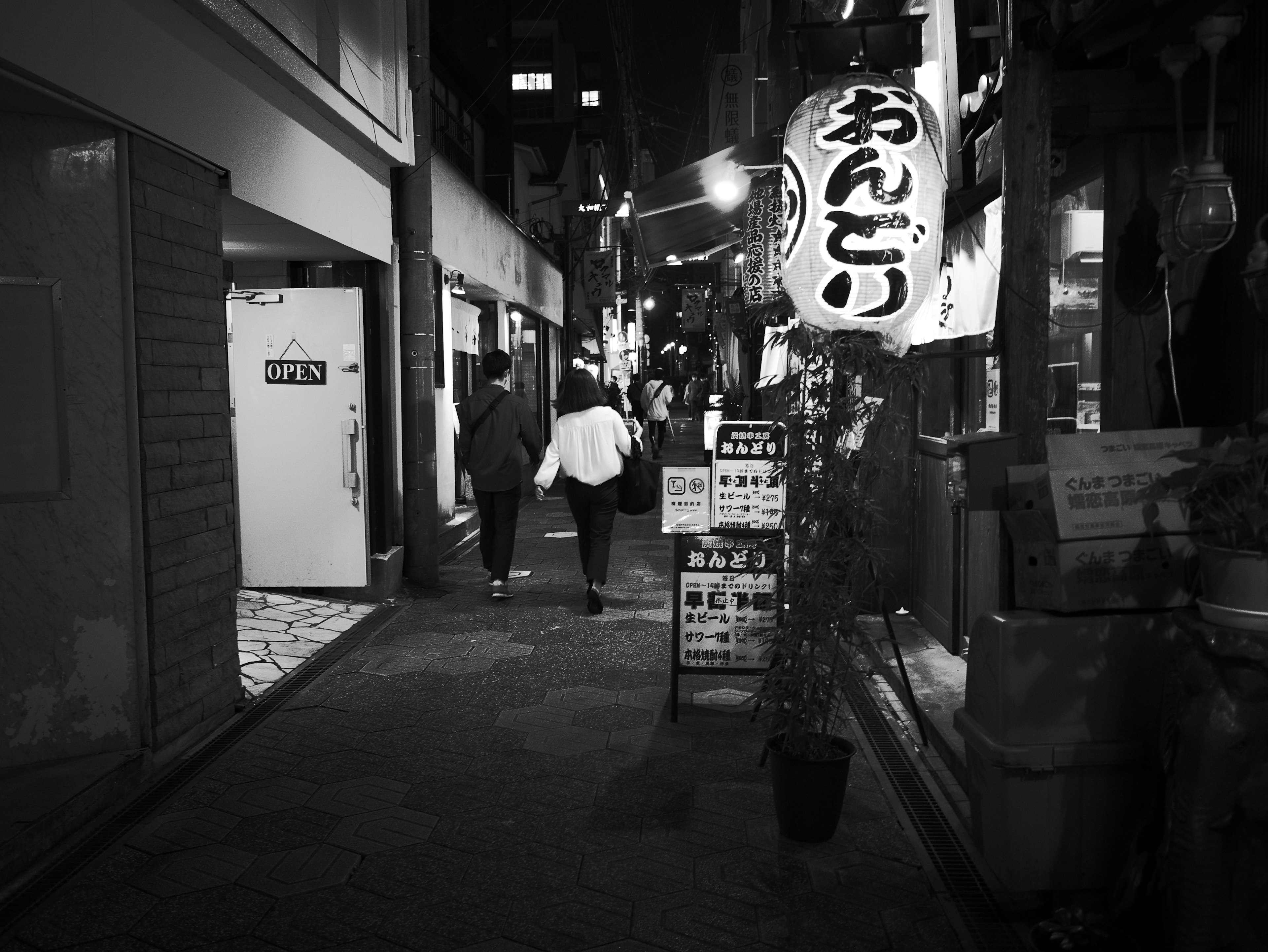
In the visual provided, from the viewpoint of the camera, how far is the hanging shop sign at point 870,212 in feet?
17.7

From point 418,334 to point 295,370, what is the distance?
1.42 metres

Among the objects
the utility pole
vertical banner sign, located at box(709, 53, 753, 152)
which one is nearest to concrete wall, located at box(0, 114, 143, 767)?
the utility pole

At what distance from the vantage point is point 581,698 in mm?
6941

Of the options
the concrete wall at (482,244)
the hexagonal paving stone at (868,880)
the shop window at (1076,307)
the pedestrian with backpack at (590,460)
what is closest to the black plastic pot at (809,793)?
the hexagonal paving stone at (868,880)

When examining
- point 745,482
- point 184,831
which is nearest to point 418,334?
point 745,482

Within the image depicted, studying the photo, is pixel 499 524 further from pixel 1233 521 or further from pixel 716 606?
pixel 1233 521

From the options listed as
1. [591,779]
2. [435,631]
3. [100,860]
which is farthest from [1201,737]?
[435,631]

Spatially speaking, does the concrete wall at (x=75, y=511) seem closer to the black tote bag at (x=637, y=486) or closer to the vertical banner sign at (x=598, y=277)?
the black tote bag at (x=637, y=486)

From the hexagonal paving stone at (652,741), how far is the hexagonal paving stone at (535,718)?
42 centimetres

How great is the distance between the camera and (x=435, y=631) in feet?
28.8

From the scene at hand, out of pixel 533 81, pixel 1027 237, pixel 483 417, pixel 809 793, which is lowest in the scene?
pixel 809 793

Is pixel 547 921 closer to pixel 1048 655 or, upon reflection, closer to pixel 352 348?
pixel 1048 655

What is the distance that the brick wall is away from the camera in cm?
559

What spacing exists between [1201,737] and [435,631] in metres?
6.57
